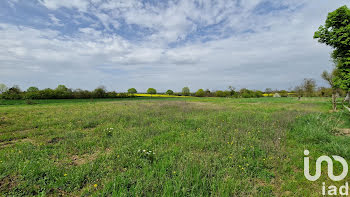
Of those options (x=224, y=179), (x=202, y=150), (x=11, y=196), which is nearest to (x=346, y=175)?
(x=224, y=179)

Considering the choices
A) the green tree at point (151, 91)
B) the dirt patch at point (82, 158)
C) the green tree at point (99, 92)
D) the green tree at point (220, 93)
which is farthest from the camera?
the green tree at point (151, 91)

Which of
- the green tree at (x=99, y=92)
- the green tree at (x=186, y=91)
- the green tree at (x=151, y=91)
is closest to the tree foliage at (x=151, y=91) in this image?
the green tree at (x=151, y=91)

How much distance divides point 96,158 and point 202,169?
3412mm

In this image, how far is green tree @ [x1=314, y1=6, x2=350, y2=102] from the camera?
37.5 ft

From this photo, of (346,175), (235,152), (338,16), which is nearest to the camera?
(346,175)

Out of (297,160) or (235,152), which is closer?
(297,160)

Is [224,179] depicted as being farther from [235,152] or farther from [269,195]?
[235,152]

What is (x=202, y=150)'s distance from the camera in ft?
16.3

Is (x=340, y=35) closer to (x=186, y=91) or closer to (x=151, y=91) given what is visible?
(x=186, y=91)

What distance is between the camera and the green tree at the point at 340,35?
37.5 ft

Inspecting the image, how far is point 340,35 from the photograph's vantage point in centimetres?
1173

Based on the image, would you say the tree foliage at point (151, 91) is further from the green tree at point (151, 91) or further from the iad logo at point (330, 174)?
the iad logo at point (330, 174)

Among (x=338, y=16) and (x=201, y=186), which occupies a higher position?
(x=338, y=16)

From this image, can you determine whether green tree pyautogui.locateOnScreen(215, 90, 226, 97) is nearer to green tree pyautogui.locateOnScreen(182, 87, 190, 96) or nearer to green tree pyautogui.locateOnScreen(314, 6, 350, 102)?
green tree pyautogui.locateOnScreen(182, 87, 190, 96)
